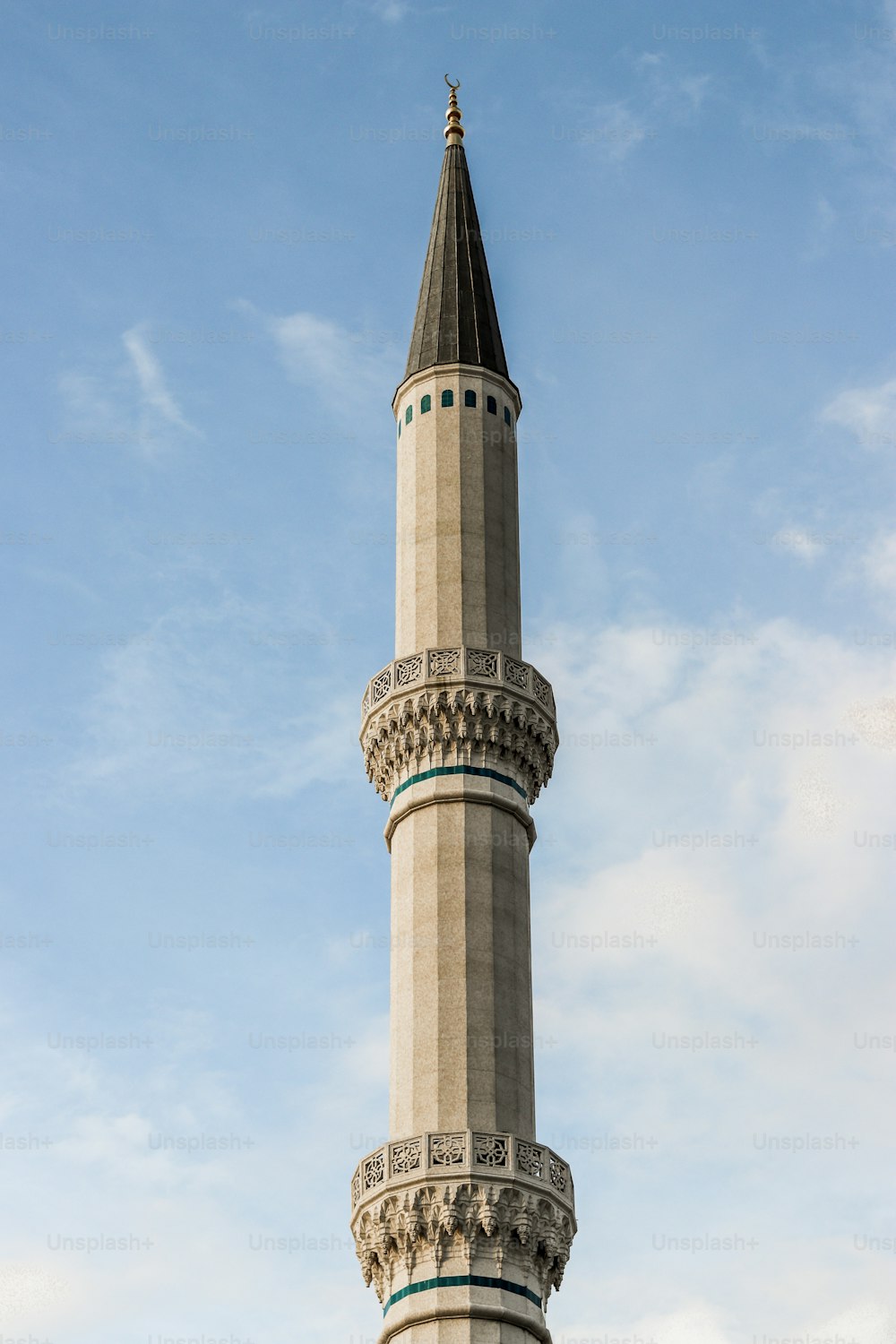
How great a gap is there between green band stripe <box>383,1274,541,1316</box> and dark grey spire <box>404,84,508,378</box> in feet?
52.7

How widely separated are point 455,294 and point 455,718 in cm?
916

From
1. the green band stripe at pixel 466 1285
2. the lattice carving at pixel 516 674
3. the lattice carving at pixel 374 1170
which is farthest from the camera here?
the lattice carving at pixel 516 674

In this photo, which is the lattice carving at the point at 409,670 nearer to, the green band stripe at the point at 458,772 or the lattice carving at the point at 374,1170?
the green band stripe at the point at 458,772

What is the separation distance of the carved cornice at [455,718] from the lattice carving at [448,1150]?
20.5 feet

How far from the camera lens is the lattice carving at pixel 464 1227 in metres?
30.6

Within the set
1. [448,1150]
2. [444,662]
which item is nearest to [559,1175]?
[448,1150]

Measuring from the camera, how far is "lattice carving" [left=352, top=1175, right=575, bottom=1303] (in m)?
30.6

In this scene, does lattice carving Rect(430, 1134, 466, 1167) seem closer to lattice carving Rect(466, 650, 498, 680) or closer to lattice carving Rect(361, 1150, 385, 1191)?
lattice carving Rect(361, 1150, 385, 1191)

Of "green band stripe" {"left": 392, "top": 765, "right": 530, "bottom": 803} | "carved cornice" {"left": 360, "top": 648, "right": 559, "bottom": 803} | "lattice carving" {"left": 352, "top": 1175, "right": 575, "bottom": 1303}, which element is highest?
"carved cornice" {"left": 360, "top": 648, "right": 559, "bottom": 803}

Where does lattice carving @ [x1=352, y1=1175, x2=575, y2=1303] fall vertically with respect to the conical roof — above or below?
below

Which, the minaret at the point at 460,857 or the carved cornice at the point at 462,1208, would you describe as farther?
the minaret at the point at 460,857

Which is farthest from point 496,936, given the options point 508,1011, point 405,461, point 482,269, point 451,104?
point 451,104

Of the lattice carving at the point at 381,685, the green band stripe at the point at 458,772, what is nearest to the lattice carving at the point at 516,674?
the green band stripe at the point at 458,772

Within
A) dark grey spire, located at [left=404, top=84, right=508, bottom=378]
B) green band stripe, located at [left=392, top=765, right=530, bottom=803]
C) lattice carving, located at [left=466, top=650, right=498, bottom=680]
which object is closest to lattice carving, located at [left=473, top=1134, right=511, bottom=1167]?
green band stripe, located at [left=392, top=765, right=530, bottom=803]
